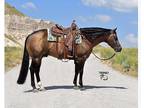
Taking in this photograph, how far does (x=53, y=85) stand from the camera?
31.5 feet

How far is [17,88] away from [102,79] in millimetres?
1226

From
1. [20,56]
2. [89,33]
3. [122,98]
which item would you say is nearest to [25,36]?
[20,56]

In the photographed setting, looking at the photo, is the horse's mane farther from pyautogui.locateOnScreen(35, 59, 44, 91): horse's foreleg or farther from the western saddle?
pyautogui.locateOnScreen(35, 59, 44, 91): horse's foreleg

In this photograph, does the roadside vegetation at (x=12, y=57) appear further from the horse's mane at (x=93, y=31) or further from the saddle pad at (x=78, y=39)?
the horse's mane at (x=93, y=31)

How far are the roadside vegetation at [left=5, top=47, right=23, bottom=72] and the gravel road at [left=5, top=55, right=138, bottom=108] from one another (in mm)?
89

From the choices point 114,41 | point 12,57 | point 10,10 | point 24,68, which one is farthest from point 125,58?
point 10,10

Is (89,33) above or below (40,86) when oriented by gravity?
above

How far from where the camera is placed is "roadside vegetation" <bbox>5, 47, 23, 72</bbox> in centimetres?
940

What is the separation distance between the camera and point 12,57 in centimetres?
945

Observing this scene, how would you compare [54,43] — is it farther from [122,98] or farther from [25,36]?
[122,98]

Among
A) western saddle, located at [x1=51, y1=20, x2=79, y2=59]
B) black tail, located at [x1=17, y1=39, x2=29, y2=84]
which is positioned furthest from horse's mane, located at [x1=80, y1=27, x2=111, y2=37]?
black tail, located at [x1=17, y1=39, x2=29, y2=84]

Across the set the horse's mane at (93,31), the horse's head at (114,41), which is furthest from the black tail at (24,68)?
the horse's head at (114,41)

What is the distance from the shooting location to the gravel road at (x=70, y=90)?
9250mm

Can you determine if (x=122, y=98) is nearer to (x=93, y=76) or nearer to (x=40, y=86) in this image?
(x=93, y=76)
